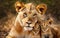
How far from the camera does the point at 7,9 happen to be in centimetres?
280

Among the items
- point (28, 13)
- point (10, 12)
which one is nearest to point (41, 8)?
point (28, 13)

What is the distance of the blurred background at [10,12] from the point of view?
2773 millimetres

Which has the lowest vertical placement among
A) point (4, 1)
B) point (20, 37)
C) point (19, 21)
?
point (20, 37)

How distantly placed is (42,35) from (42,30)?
0.05m

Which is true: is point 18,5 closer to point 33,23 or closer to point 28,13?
→ point 28,13

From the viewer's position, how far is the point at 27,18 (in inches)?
106

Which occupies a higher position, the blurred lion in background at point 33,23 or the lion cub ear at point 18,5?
the lion cub ear at point 18,5

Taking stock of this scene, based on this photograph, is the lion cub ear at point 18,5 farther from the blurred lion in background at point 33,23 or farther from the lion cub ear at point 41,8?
the lion cub ear at point 41,8

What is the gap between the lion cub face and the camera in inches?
105

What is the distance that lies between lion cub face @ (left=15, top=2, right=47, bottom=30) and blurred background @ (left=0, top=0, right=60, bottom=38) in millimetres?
52

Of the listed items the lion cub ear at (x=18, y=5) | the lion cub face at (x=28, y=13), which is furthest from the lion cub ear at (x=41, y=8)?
the lion cub ear at (x=18, y=5)

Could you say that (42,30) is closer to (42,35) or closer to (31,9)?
(42,35)

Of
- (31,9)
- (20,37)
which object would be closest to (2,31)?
(20,37)

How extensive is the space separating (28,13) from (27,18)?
59 millimetres
